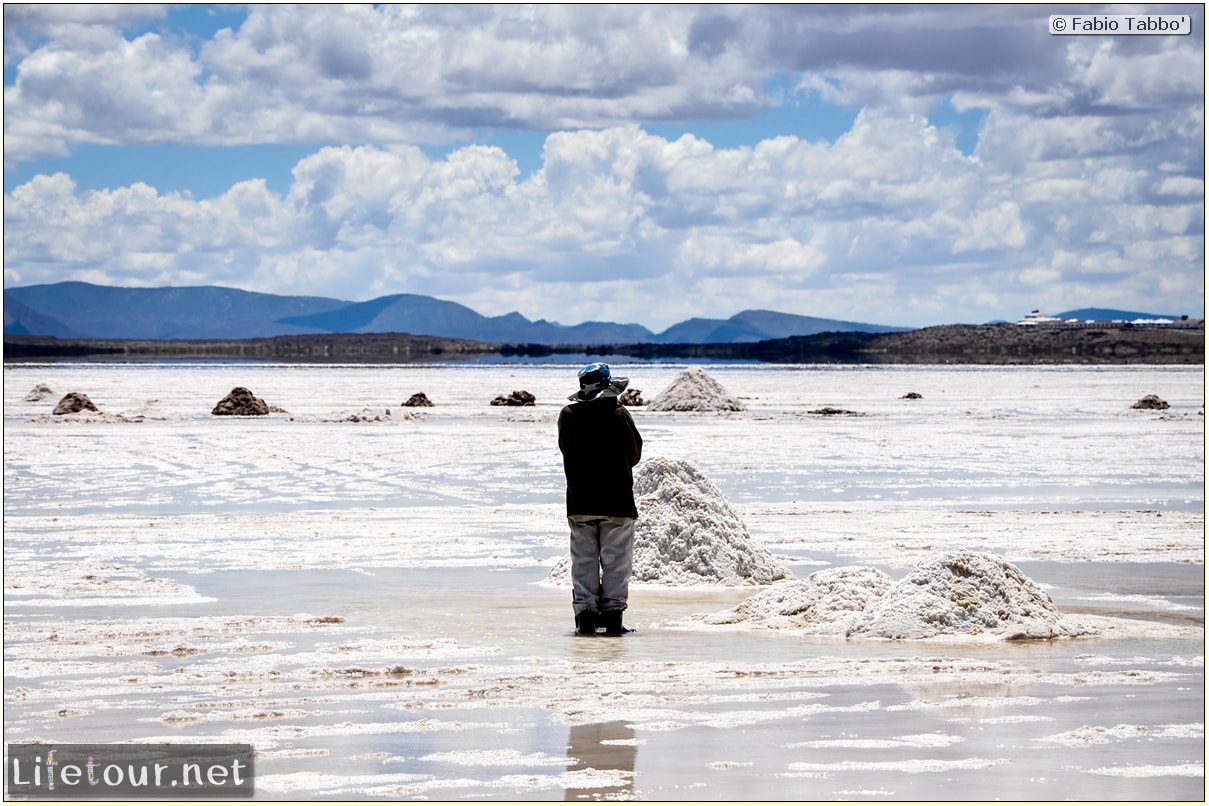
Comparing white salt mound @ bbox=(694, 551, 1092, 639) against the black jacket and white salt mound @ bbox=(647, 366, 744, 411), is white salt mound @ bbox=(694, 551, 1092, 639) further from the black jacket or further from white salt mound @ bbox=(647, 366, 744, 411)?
white salt mound @ bbox=(647, 366, 744, 411)

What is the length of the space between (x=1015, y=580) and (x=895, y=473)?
15.1 m

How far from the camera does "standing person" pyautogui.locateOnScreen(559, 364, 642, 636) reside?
449 inches

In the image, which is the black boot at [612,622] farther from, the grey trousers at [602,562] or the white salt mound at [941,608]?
the white salt mound at [941,608]

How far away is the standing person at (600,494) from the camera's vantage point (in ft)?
37.4

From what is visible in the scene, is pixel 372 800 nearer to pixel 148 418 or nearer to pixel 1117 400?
pixel 148 418

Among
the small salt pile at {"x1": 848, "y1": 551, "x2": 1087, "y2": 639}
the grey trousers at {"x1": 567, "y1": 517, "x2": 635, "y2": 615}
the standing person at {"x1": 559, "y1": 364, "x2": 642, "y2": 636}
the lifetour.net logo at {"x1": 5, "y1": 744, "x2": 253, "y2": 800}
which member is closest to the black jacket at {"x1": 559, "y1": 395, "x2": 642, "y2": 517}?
the standing person at {"x1": 559, "y1": 364, "x2": 642, "y2": 636}

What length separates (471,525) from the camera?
18953 millimetres

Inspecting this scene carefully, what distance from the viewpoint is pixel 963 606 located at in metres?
11.4

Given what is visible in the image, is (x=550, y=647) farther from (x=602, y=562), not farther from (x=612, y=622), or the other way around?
(x=602, y=562)

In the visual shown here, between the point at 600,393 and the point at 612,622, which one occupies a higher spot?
the point at 600,393

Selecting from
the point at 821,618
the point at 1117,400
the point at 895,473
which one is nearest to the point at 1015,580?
the point at 821,618

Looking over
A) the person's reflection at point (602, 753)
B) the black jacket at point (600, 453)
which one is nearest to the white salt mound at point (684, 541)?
the black jacket at point (600, 453)

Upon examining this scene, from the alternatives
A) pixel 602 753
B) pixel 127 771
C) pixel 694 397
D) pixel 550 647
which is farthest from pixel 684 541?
pixel 694 397

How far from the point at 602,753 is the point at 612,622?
379 centimetres
